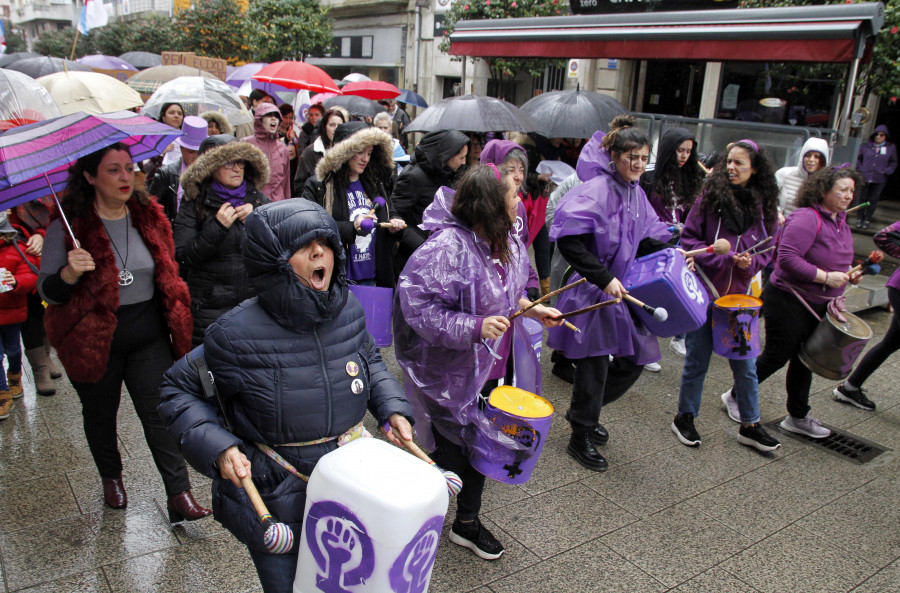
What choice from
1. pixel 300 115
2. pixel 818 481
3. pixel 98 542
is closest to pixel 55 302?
pixel 98 542

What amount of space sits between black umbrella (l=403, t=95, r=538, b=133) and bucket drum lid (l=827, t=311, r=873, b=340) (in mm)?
2982

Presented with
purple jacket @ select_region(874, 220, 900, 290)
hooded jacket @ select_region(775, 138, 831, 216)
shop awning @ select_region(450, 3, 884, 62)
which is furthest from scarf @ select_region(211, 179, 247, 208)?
shop awning @ select_region(450, 3, 884, 62)

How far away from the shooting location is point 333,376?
2143 millimetres

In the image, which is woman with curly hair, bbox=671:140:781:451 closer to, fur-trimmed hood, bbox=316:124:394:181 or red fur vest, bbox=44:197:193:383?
fur-trimmed hood, bbox=316:124:394:181

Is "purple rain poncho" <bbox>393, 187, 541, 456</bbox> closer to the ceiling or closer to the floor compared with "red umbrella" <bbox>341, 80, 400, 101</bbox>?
closer to the floor

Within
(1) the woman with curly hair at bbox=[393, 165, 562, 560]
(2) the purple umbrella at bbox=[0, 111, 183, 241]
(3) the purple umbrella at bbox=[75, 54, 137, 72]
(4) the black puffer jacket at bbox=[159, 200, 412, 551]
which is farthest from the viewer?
(3) the purple umbrella at bbox=[75, 54, 137, 72]

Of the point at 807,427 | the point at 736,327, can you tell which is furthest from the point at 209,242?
the point at 807,427

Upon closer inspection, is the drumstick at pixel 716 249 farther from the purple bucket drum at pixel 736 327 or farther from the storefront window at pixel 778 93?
the storefront window at pixel 778 93

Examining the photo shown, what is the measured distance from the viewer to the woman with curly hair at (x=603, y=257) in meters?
3.80

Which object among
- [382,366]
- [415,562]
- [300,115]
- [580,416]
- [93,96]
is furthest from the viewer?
[300,115]

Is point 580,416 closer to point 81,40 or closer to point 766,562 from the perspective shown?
point 766,562

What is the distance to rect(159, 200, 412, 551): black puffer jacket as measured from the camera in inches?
80.9

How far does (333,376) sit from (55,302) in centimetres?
158

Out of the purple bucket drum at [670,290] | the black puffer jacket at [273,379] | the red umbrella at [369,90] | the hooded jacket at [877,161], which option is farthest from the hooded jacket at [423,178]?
the hooded jacket at [877,161]
